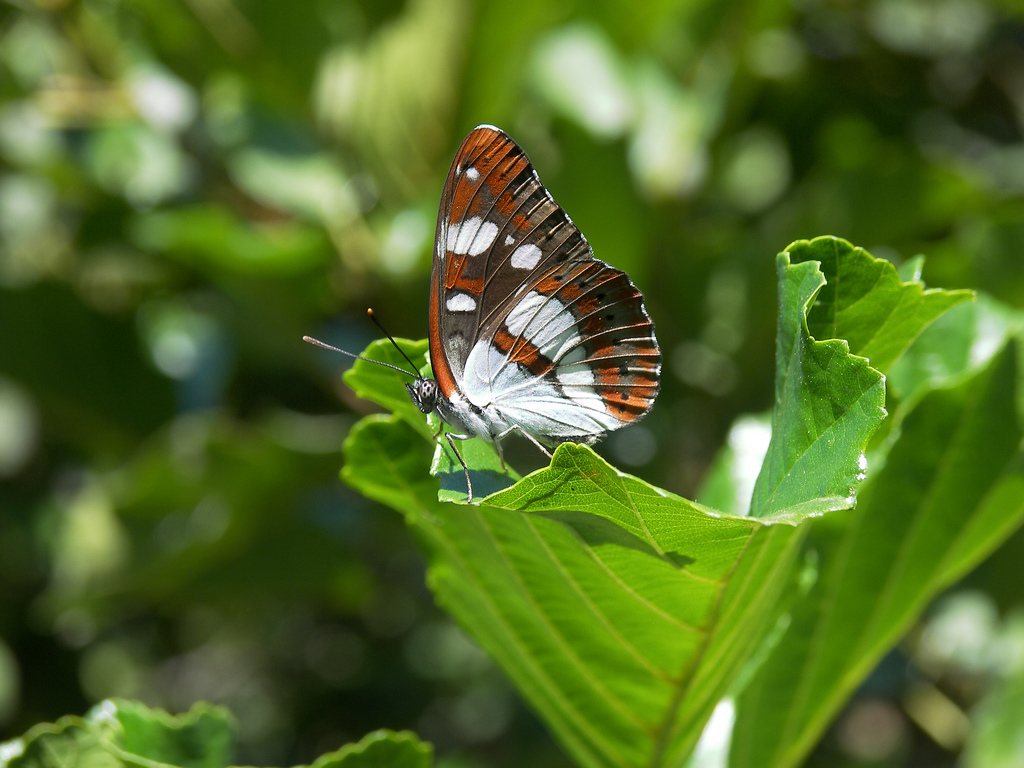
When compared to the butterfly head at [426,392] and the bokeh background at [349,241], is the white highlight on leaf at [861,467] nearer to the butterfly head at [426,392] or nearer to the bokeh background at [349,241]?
the butterfly head at [426,392]

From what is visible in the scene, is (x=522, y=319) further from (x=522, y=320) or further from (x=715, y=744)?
(x=715, y=744)

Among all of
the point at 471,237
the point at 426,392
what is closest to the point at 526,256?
the point at 471,237

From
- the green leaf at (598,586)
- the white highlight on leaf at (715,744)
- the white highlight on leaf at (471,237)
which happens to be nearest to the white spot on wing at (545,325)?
the white highlight on leaf at (471,237)

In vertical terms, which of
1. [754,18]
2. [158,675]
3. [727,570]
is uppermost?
[754,18]

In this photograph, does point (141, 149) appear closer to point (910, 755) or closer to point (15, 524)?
point (15, 524)

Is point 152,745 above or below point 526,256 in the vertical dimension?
below

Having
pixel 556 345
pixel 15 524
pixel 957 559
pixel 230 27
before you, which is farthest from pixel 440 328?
pixel 15 524

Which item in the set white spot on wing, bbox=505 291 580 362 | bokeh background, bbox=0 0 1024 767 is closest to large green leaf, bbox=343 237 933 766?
white spot on wing, bbox=505 291 580 362
